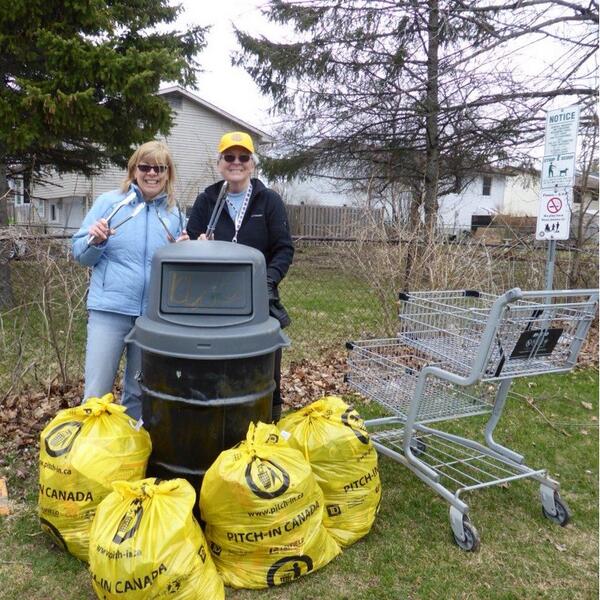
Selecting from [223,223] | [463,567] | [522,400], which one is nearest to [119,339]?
[223,223]

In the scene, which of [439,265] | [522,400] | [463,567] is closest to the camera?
[463,567]

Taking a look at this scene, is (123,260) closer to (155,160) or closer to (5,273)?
(155,160)

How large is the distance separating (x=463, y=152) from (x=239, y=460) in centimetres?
1058

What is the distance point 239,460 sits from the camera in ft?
7.26

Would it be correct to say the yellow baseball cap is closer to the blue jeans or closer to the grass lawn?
the blue jeans

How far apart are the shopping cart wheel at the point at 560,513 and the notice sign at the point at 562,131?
2.96 m

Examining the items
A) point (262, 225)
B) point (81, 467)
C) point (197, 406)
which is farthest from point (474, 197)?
point (81, 467)

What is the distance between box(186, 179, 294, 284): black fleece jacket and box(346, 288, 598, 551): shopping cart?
731 mm

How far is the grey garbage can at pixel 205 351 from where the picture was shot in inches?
89.9

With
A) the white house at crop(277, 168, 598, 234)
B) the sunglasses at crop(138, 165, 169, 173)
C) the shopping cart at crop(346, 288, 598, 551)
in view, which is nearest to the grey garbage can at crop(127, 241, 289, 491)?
the sunglasses at crop(138, 165, 169, 173)

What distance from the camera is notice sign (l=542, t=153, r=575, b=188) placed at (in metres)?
4.50

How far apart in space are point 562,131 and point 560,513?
320 cm

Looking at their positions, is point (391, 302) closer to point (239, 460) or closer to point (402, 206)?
point (402, 206)

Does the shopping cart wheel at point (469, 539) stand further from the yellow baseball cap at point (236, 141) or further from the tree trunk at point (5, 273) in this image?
the tree trunk at point (5, 273)
